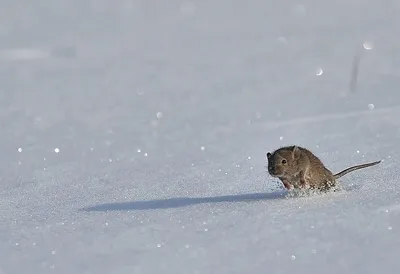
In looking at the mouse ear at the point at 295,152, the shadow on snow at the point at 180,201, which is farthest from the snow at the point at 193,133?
the mouse ear at the point at 295,152

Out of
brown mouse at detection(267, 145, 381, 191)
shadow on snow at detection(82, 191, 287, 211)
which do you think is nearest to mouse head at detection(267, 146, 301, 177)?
brown mouse at detection(267, 145, 381, 191)

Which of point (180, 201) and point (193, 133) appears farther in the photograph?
point (193, 133)

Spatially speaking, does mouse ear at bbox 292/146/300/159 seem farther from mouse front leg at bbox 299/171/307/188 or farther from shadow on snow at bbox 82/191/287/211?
shadow on snow at bbox 82/191/287/211

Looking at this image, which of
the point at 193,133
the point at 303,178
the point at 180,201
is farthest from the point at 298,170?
the point at 193,133

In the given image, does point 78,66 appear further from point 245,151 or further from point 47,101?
point 245,151

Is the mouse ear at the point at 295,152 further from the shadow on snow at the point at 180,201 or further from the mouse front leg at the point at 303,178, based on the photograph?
the shadow on snow at the point at 180,201

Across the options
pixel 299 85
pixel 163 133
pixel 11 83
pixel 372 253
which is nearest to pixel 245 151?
pixel 163 133

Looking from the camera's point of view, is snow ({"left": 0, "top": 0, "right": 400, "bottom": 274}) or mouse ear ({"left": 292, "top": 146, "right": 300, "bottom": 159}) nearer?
snow ({"left": 0, "top": 0, "right": 400, "bottom": 274})

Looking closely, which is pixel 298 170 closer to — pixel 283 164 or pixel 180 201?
pixel 283 164
